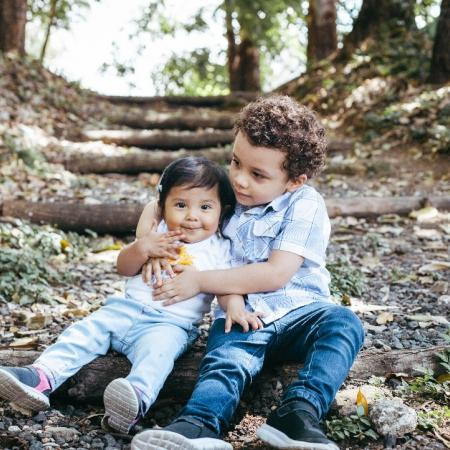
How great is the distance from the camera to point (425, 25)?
869 cm

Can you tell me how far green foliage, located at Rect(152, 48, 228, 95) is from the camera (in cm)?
1279

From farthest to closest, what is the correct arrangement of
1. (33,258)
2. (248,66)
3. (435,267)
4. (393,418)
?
(248,66)
(435,267)
(33,258)
(393,418)

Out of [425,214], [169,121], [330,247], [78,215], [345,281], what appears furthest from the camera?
[169,121]

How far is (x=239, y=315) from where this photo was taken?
2176 millimetres

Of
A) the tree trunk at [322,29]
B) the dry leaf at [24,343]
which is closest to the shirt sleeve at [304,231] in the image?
the dry leaf at [24,343]

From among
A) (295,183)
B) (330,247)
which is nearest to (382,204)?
(330,247)

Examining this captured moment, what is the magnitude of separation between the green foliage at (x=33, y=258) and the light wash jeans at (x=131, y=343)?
976 millimetres

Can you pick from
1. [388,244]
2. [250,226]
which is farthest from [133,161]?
[250,226]

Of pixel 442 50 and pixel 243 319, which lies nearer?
pixel 243 319

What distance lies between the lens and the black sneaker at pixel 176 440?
65.1 inches

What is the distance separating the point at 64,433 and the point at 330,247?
2722 millimetres

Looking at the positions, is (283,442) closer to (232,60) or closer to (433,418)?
(433,418)

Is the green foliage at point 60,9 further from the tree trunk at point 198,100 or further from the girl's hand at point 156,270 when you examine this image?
the girl's hand at point 156,270

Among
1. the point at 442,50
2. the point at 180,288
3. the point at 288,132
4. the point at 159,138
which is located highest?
the point at 442,50
